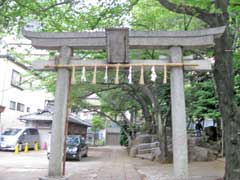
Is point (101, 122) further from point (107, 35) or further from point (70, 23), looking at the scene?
point (107, 35)

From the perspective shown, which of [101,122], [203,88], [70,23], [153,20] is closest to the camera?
[70,23]

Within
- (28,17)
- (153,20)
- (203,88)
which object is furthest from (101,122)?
(28,17)

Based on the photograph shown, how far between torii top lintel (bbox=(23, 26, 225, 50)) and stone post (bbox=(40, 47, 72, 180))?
0.31m

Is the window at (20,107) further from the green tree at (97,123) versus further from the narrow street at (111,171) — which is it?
the narrow street at (111,171)

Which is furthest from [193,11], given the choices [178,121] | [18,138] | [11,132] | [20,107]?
[20,107]

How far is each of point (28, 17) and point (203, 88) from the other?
1240cm

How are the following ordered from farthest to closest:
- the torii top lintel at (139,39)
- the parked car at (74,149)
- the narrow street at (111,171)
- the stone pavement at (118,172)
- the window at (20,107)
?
the window at (20,107) → the parked car at (74,149) → the stone pavement at (118,172) → the narrow street at (111,171) → the torii top lintel at (139,39)

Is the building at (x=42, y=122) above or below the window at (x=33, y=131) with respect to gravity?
above

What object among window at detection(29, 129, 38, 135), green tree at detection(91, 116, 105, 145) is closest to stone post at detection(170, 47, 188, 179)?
window at detection(29, 129, 38, 135)

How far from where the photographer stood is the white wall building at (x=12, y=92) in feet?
87.8

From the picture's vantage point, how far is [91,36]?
7715mm

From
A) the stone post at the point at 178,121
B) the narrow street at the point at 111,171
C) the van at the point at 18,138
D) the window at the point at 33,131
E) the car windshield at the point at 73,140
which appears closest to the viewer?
the stone post at the point at 178,121

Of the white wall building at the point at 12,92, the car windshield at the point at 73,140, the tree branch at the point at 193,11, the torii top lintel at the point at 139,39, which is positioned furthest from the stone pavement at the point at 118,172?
the white wall building at the point at 12,92

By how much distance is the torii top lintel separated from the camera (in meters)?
7.50
